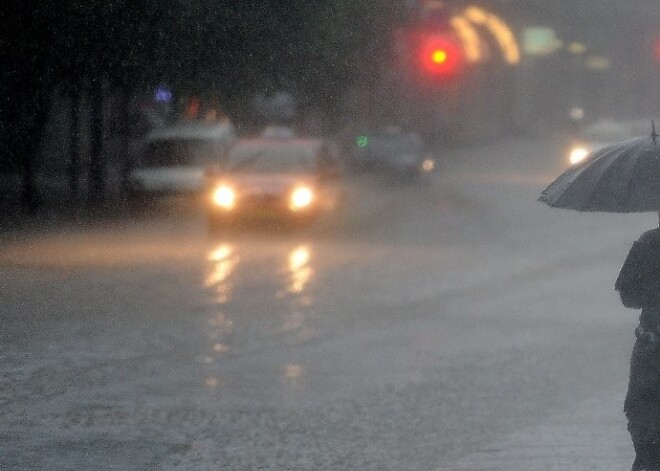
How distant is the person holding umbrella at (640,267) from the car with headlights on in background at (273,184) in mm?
15929

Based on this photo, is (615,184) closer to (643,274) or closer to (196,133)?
(643,274)

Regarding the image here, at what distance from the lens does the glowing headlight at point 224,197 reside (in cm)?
2211

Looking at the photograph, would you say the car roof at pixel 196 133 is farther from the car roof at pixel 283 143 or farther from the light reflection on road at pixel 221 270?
the light reflection on road at pixel 221 270

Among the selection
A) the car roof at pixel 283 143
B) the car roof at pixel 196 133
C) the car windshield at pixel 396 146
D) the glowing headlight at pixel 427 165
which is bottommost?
the glowing headlight at pixel 427 165

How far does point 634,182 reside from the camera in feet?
19.9

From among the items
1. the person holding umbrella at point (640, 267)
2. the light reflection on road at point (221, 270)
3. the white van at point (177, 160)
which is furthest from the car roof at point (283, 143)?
the person holding umbrella at point (640, 267)

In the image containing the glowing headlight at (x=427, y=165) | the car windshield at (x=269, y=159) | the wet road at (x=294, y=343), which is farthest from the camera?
the glowing headlight at (x=427, y=165)

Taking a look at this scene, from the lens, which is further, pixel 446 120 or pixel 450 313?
pixel 446 120

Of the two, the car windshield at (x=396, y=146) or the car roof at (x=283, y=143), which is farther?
the car windshield at (x=396, y=146)

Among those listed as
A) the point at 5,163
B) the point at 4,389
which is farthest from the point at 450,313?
the point at 5,163

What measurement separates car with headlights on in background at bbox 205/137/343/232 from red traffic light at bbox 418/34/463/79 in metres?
2.16

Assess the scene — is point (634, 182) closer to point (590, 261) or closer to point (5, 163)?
point (590, 261)

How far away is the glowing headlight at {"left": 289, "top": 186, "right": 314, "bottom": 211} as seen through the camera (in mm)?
22047

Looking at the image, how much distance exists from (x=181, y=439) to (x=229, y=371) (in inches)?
89.0
